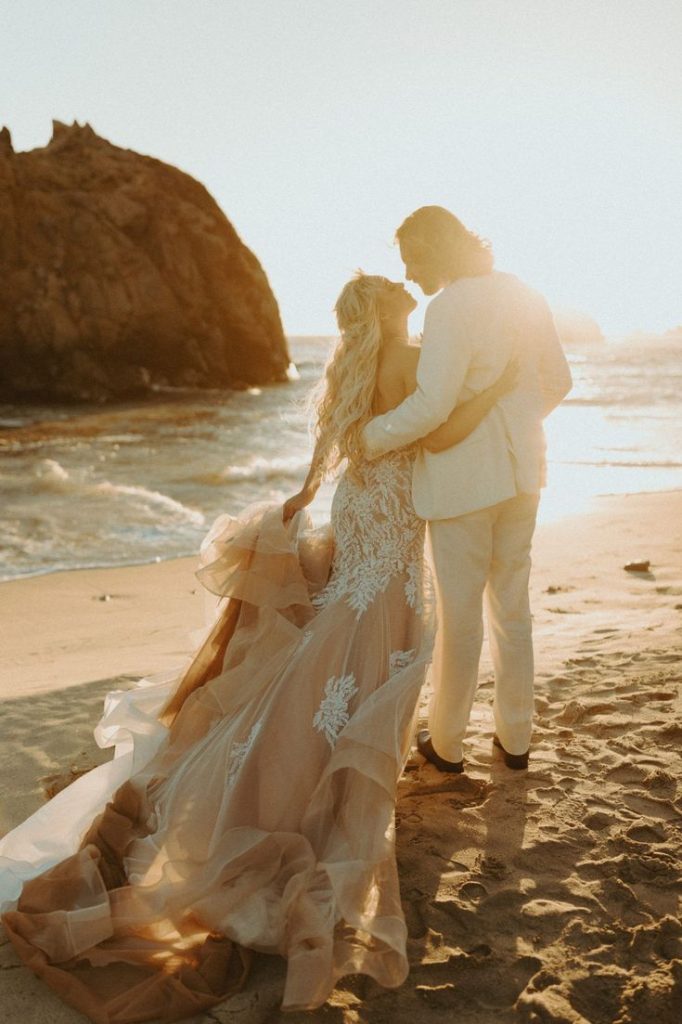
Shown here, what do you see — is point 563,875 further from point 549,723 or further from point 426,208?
point 426,208

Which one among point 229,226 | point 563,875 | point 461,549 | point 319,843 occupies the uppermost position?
point 229,226

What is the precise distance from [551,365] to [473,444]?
51 centimetres

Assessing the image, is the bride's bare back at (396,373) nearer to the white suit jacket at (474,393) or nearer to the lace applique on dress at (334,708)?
the white suit jacket at (474,393)

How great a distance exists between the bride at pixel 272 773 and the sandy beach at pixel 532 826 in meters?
Answer: 0.14

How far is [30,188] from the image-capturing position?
33375mm

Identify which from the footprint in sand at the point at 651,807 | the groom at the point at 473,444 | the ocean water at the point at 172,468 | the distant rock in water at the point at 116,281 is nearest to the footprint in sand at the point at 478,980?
Answer: the footprint in sand at the point at 651,807

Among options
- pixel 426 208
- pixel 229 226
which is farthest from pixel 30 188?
pixel 426 208

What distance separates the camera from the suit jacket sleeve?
11.0ft

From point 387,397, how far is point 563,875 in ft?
5.72

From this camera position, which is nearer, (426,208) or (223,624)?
(426,208)

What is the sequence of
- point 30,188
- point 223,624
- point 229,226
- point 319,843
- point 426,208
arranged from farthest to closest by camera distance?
point 229,226
point 30,188
point 223,624
point 426,208
point 319,843

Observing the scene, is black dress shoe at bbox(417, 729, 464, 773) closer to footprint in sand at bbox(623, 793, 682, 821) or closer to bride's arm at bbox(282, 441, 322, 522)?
footprint in sand at bbox(623, 793, 682, 821)

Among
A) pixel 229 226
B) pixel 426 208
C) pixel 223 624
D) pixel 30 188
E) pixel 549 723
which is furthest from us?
pixel 229 226

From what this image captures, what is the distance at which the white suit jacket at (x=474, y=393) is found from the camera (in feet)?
10.2
